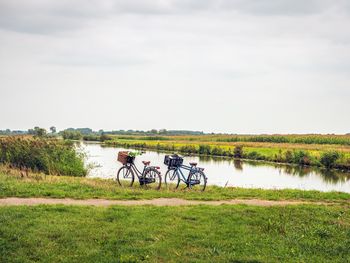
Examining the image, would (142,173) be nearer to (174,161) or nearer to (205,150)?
(174,161)

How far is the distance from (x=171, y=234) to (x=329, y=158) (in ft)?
111

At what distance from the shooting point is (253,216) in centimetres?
960

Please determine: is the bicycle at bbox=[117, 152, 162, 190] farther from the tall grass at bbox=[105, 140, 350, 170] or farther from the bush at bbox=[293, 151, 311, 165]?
the bush at bbox=[293, 151, 311, 165]

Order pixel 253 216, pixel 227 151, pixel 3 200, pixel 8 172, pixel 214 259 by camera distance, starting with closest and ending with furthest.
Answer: pixel 214 259 < pixel 253 216 < pixel 3 200 < pixel 8 172 < pixel 227 151

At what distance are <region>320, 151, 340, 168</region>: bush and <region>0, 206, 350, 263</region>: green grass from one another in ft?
97.2

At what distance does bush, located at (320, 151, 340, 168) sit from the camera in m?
38.1

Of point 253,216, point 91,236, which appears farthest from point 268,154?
point 91,236

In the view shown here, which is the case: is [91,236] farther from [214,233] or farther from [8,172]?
[8,172]

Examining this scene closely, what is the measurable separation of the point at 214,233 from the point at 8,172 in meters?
10.8

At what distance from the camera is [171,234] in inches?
313

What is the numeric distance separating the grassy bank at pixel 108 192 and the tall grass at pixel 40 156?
4.30 meters

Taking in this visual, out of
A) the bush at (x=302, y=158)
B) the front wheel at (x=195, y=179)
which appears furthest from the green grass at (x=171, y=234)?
the bush at (x=302, y=158)

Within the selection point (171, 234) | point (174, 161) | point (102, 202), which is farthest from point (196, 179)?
point (171, 234)

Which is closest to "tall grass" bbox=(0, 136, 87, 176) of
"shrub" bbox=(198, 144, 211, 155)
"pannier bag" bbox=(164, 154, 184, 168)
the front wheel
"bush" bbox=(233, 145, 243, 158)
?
"pannier bag" bbox=(164, 154, 184, 168)
